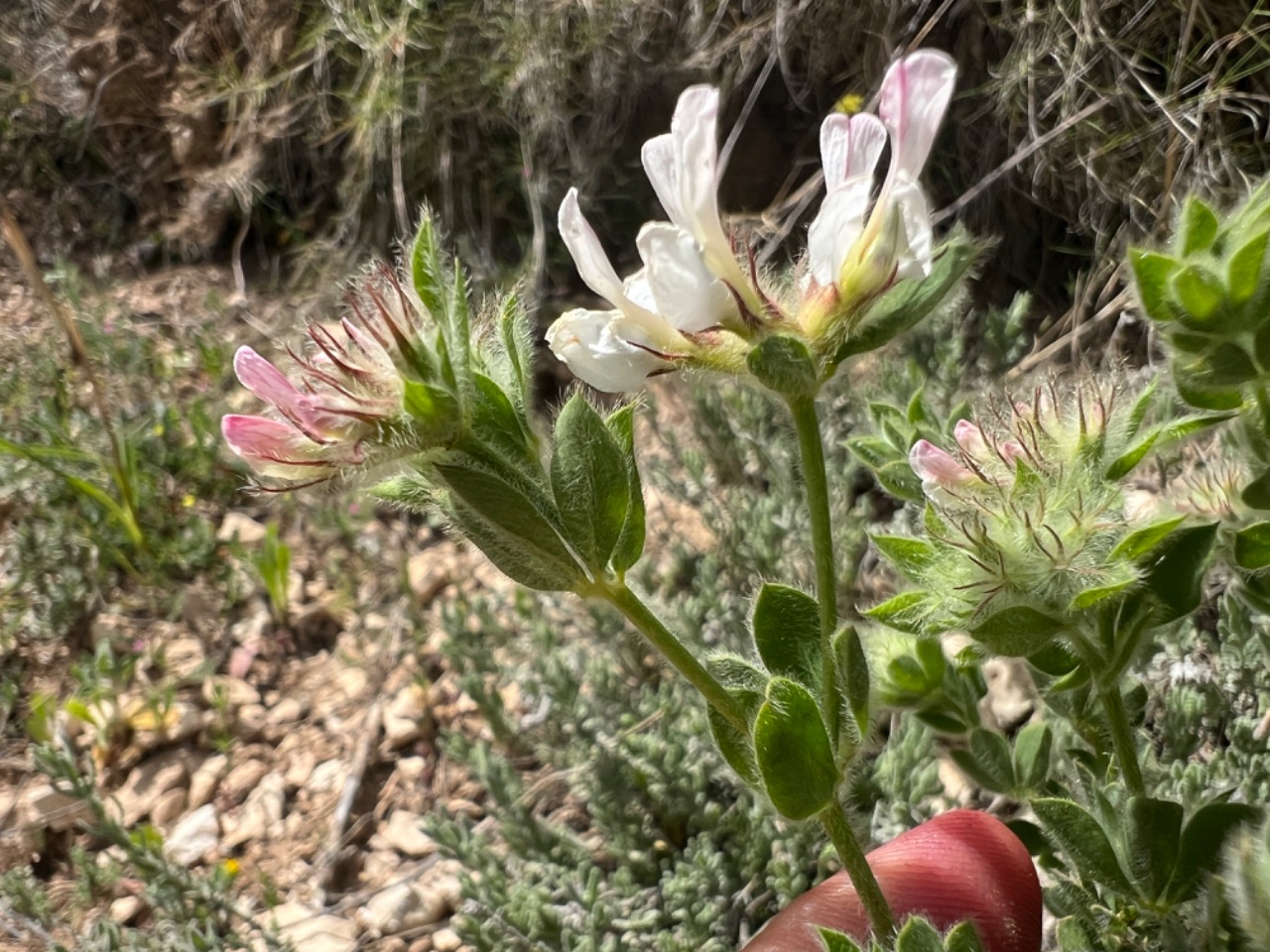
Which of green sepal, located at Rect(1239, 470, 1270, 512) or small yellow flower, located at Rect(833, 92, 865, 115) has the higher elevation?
small yellow flower, located at Rect(833, 92, 865, 115)

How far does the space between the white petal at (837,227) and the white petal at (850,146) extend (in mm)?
33

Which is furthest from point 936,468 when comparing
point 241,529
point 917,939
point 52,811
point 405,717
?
point 241,529

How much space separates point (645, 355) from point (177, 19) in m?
4.36

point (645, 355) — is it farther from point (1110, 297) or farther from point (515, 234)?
point (515, 234)

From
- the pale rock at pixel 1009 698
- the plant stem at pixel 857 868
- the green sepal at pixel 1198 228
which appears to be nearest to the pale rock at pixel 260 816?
the pale rock at pixel 1009 698

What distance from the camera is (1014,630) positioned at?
0.89 meters

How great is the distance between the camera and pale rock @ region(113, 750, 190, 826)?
8.92 feet

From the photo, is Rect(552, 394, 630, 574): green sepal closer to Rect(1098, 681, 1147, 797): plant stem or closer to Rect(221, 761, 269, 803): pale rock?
Rect(1098, 681, 1147, 797): plant stem

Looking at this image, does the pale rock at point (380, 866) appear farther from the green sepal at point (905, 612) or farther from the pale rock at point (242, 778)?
the green sepal at point (905, 612)

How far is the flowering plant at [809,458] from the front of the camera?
85cm

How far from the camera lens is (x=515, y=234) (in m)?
3.78

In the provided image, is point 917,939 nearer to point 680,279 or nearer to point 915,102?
point 680,279

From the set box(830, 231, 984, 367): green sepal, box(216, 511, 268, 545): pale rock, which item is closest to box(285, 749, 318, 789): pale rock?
box(216, 511, 268, 545): pale rock

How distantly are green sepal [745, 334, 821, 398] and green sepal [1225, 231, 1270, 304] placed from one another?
0.36 meters
